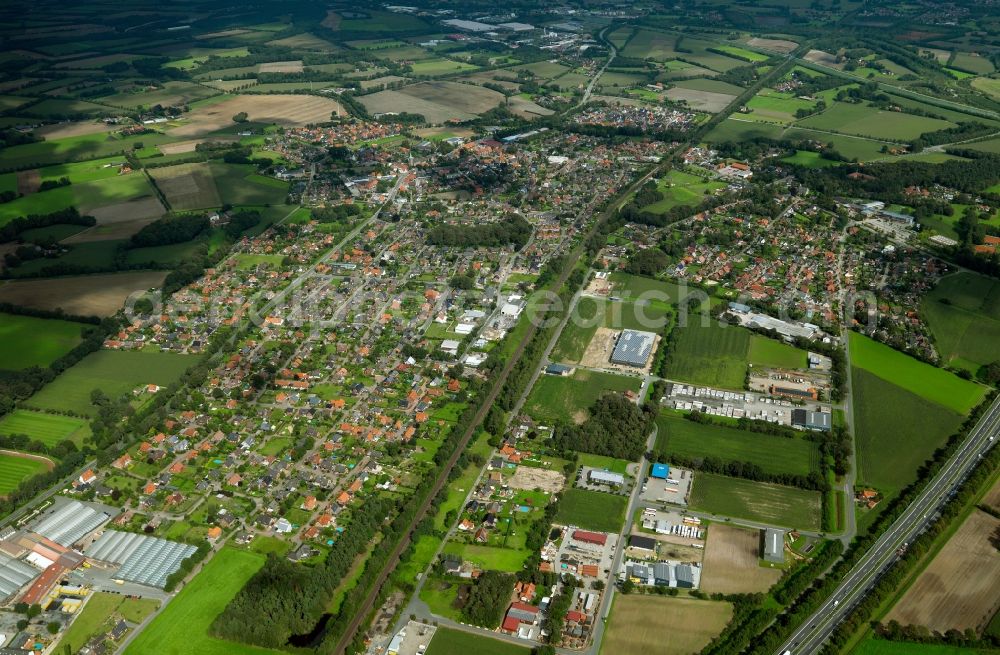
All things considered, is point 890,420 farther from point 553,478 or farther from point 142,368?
point 142,368

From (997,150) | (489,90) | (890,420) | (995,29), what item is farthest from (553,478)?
(995,29)

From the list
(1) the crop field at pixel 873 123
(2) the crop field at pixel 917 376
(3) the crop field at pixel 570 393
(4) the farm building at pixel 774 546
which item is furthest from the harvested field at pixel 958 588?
(1) the crop field at pixel 873 123

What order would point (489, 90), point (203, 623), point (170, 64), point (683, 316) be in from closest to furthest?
1. point (203, 623)
2. point (683, 316)
3. point (489, 90)
4. point (170, 64)

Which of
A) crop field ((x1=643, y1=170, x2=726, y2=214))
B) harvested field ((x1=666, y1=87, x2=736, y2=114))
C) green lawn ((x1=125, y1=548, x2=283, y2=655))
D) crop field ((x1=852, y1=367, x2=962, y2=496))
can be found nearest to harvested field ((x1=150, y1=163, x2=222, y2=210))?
crop field ((x1=643, y1=170, x2=726, y2=214))

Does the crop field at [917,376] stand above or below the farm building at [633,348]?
above

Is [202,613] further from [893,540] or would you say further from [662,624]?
[893,540]

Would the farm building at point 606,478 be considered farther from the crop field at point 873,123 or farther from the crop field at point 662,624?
the crop field at point 873,123
